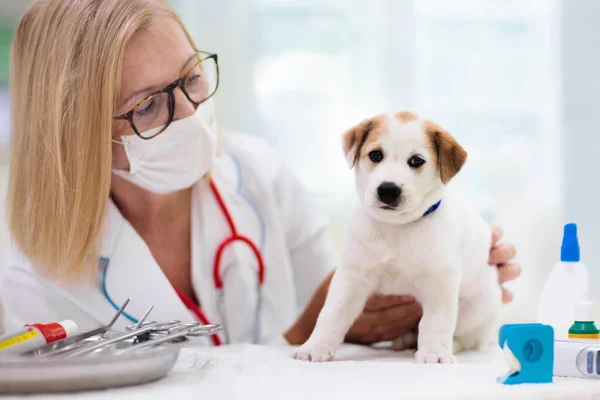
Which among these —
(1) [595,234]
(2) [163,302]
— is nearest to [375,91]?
(1) [595,234]

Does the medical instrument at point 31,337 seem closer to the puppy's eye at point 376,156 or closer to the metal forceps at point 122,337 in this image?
the metal forceps at point 122,337

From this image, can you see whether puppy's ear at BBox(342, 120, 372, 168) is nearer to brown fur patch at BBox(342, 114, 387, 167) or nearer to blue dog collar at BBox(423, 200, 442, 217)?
brown fur patch at BBox(342, 114, 387, 167)

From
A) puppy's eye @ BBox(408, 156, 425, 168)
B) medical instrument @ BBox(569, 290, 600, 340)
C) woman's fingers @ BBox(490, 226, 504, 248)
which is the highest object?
puppy's eye @ BBox(408, 156, 425, 168)

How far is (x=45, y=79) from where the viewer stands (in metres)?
1.00

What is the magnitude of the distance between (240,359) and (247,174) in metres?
0.57

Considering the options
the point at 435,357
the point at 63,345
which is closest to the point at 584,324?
the point at 435,357

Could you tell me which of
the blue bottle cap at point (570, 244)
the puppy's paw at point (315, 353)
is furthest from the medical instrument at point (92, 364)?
the blue bottle cap at point (570, 244)

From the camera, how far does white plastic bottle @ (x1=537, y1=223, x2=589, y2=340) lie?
0.77 meters

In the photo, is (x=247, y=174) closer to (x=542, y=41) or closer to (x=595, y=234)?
(x=595, y=234)

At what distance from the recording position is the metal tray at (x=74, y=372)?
545 millimetres

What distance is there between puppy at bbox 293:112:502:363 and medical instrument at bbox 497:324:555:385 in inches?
5.6

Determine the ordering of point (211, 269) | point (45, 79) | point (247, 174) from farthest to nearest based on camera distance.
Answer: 1. point (247, 174)
2. point (211, 269)
3. point (45, 79)

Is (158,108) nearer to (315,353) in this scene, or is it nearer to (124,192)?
(124,192)

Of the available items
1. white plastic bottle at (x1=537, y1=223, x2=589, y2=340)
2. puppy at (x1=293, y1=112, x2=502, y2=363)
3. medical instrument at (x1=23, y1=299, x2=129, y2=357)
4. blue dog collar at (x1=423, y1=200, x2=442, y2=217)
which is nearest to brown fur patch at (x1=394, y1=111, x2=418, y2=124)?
puppy at (x1=293, y1=112, x2=502, y2=363)
